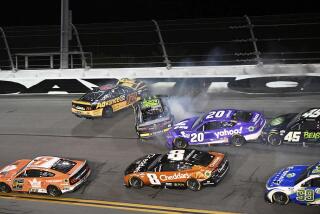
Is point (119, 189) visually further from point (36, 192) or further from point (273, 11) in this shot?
point (273, 11)

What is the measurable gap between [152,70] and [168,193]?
9634mm

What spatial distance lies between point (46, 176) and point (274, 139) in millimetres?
6830

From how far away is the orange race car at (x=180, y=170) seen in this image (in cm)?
1358

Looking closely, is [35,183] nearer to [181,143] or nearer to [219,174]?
[181,143]

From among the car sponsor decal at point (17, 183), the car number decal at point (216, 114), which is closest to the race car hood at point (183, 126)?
the car number decal at point (216, 114)

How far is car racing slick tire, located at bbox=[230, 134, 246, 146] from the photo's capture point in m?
→ 15.7

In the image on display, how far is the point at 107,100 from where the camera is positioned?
19.4 metres

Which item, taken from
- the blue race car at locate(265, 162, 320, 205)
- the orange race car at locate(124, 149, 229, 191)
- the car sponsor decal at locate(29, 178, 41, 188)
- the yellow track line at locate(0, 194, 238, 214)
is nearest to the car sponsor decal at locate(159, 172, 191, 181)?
the orange race car at locate(124, 149, 229, 191)

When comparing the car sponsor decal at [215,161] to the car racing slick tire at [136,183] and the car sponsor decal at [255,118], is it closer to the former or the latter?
the car racing slick tire at [136,183]

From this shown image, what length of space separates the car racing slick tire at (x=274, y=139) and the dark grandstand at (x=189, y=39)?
571 cm

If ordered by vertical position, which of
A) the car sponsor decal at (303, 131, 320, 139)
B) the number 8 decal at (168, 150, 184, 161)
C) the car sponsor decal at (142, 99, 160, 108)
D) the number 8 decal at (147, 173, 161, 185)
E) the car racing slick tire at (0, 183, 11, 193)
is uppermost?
the car sponsor decal at (303, 131, 320, 139)

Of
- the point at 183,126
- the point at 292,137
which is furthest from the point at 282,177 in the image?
the point at 183,126

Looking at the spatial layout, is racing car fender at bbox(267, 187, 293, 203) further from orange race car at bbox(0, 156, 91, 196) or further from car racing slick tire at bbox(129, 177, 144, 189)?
orange race car at bbox(0, 156, 91, 196)

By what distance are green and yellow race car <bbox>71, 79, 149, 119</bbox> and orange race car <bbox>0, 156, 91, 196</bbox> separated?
13.7 feet
